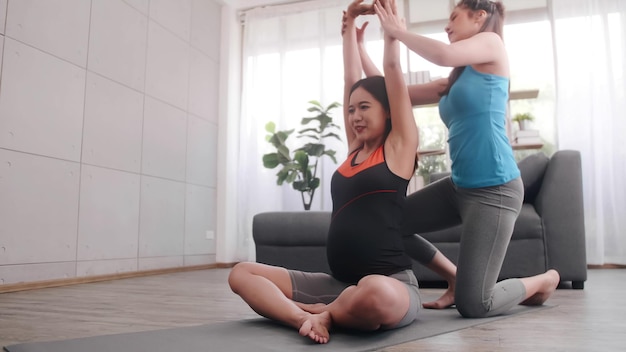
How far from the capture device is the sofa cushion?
9.25 feet

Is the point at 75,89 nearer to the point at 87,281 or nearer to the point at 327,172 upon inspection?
the point at 87,281

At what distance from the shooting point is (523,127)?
4508 mm

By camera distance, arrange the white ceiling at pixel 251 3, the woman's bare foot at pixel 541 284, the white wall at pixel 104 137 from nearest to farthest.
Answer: the woman's bare foot at pixel 541 284, the white wall at pixel 104 137, the white ceiling at pixel 251 3

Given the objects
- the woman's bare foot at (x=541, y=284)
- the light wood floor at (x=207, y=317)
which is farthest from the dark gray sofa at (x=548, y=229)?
the woman's bare foot at (x=541, y=284)

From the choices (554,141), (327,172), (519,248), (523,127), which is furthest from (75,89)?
(554,141)

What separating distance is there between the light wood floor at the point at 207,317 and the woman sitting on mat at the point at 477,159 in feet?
0.46

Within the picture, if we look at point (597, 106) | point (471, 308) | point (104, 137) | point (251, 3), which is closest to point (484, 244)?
point (471, 308)

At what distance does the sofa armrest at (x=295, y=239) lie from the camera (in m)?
3.04

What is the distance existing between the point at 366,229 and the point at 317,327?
299 millimetres

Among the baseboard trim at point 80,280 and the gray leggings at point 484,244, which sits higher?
the gray leggings at point 484,244

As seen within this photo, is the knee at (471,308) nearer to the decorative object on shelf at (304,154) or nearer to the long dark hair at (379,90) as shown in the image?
the long dark hair at (379,90)

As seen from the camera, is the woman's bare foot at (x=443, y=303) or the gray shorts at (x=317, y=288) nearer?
the gray shorts at (x=317, y=288)

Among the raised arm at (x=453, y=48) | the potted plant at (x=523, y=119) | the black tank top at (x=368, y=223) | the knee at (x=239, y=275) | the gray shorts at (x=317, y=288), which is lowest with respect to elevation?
the gray shorts at (x=317, y=288)

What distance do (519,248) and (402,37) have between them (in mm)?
1830
